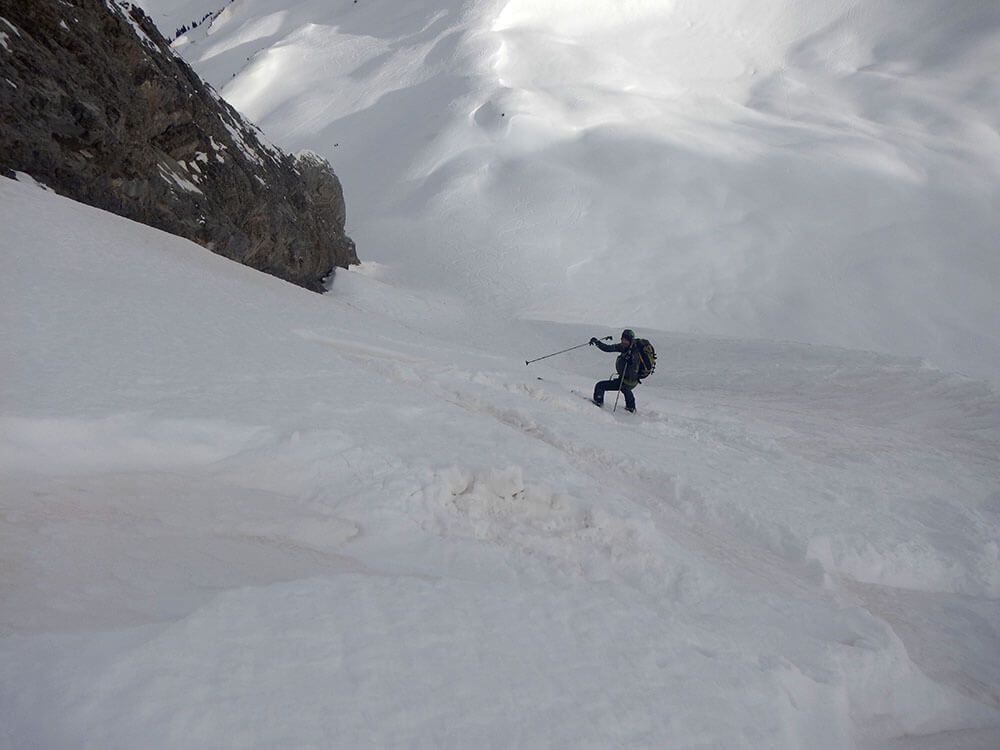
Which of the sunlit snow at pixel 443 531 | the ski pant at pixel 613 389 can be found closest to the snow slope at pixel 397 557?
the sunlit snow at pixel 443 531

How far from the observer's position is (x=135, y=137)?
41.2 ft

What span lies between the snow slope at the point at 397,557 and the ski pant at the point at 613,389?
152 cm

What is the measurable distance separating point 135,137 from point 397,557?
40.3ft

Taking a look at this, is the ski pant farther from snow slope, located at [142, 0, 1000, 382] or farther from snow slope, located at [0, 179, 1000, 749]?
snow slope, located at [142, 0, 1000, 382]

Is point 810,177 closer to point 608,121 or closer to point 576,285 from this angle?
point 608,121

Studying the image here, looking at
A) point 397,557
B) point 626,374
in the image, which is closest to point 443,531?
point 397,557

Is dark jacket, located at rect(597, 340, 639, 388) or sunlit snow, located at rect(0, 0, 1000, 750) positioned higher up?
dark jacket, located at rect(597, 340, 639, 388)

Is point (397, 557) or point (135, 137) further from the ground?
point (135, 137)

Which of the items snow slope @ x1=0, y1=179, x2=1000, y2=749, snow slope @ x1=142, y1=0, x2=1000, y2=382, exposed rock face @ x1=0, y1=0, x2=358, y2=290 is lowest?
snow slope @ x1=0, y1=179, x2=1000, y2=749

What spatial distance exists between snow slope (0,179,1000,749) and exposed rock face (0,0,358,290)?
238cm

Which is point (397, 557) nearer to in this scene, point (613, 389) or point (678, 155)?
point (613, 389)

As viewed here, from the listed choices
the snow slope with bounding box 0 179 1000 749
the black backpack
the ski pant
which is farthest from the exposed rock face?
the black backpack

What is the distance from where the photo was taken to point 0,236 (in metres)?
6.83

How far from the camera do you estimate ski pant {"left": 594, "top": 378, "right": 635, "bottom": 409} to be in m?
10.6
